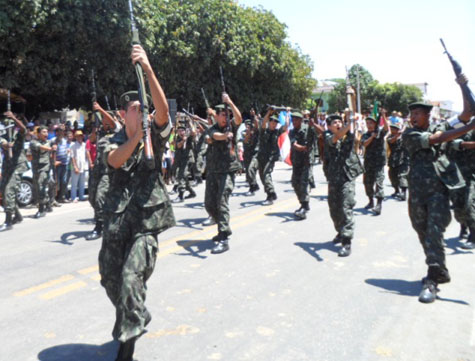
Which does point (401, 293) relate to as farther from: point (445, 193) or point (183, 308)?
point (183, 308)

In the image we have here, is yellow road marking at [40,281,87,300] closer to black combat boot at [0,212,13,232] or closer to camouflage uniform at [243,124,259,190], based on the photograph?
black combat boot at [0,212,13,232]

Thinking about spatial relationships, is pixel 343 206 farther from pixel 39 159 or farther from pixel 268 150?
pixel 39 159

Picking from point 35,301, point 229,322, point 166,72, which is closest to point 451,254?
point 229,322

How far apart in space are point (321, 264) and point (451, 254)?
1.97 meters

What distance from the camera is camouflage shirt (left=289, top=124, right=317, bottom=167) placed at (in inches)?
359

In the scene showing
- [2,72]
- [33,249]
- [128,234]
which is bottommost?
[33,249]

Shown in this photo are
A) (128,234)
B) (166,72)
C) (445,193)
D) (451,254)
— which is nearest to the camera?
(128,234)

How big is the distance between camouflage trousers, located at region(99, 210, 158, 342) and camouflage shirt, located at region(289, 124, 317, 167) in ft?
19.5

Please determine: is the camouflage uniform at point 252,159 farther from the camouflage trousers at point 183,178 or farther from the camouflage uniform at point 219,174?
the camouflage uniform at point 219,174

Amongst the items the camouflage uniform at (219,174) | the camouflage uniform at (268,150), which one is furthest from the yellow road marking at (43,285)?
the camouflage uniform at (268,150)

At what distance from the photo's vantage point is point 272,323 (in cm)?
420

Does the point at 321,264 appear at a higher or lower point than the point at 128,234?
lower

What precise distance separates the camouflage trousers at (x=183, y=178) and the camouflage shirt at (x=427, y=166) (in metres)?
7.47

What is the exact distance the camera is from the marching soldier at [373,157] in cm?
1019
